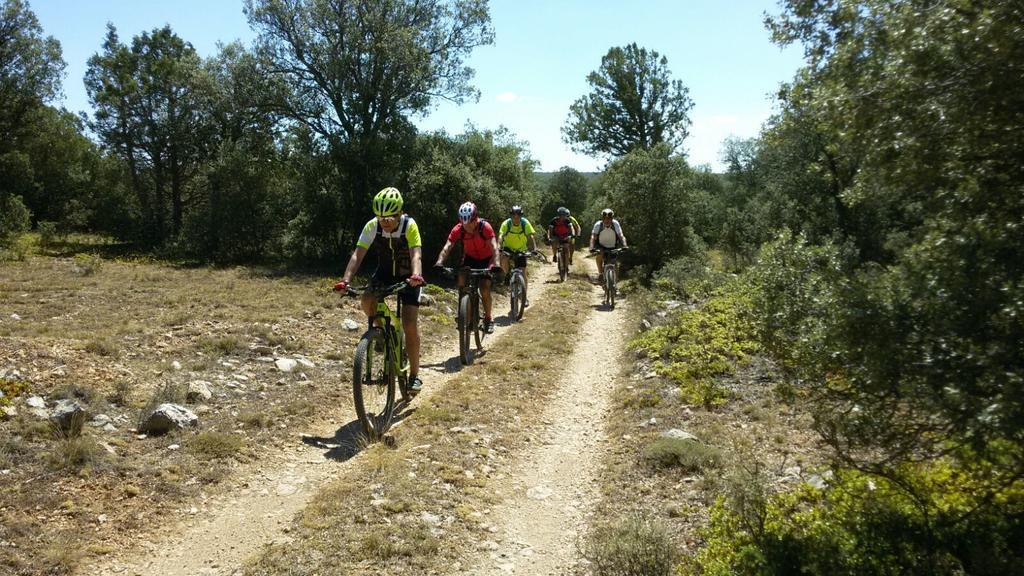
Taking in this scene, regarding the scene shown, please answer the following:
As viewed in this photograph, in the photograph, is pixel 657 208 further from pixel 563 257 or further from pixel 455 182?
pixel 455 182

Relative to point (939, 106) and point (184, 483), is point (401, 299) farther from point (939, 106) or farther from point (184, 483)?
point (939, 106)

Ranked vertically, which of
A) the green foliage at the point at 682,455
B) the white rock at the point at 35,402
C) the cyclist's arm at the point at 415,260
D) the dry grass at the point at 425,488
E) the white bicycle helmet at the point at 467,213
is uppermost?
the white bicycle helmet at the point at 467,213

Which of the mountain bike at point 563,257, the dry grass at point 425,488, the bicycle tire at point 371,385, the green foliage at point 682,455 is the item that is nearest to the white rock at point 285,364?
the bicycle tire at point 371,385

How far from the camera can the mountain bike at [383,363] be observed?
6828 millimetres

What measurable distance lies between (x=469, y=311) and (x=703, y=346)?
373 centimetres

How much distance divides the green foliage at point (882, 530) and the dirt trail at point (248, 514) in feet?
11.2

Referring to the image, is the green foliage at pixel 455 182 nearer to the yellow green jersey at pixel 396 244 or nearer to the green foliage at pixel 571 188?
the yellow green jersey at pixel 396 244

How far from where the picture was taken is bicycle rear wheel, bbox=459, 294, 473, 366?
33.1ft

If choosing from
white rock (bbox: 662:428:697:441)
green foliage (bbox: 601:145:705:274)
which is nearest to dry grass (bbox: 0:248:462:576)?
white rock (bbox: 662:428:697:441)

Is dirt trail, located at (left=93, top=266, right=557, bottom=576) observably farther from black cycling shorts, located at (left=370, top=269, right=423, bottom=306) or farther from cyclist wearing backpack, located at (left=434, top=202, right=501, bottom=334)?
cyclist wearing backpack, located at (left=434, top=202, right=501, bottom=334)

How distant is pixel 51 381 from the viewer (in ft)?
24.0

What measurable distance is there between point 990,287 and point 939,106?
1.02 meters

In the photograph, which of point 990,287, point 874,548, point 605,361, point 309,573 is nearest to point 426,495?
point 309,573

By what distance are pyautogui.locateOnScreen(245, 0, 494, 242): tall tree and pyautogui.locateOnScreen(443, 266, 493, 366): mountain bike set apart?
11.3 metres
